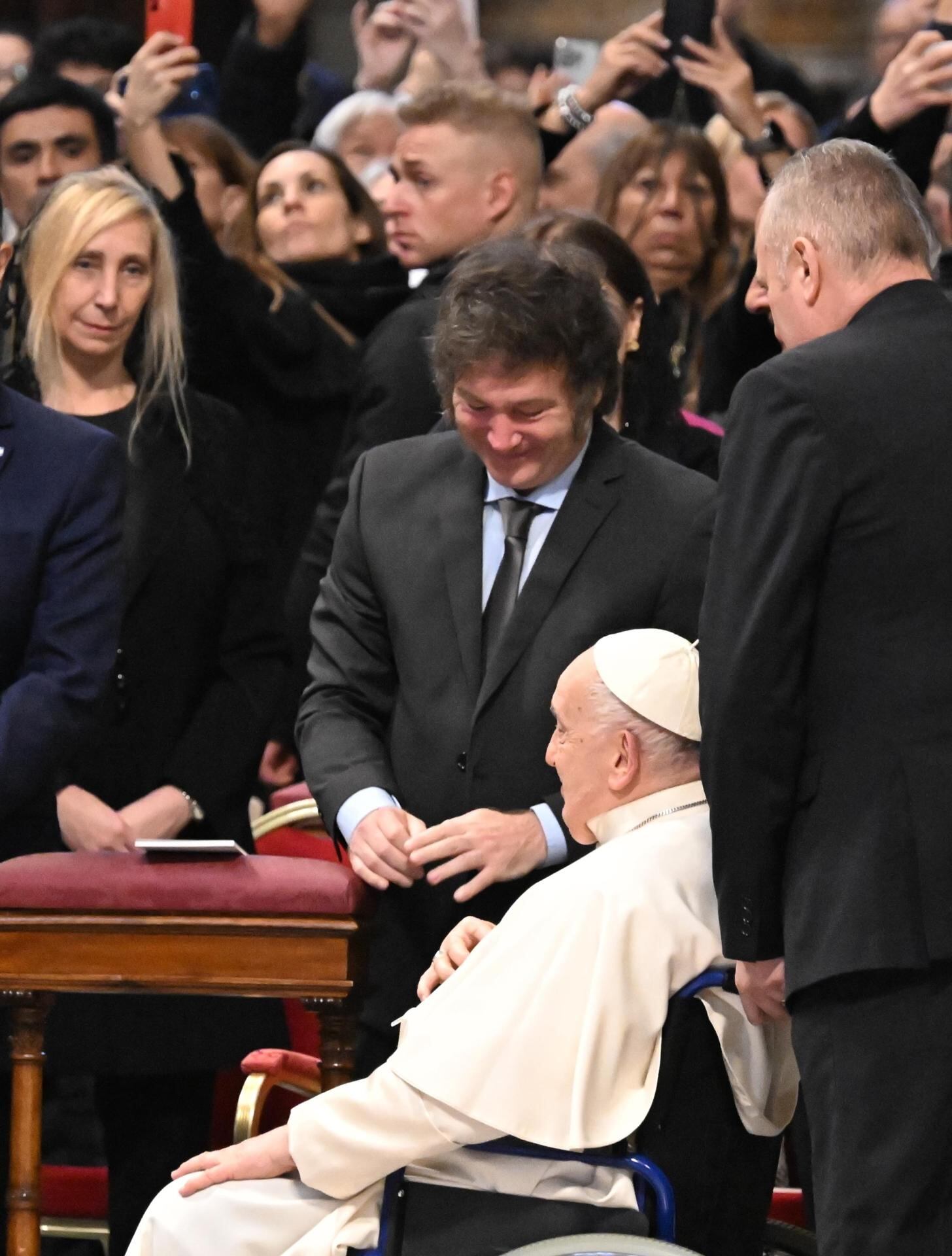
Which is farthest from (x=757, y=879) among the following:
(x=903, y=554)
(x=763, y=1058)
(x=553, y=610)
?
(x=553, y=610)

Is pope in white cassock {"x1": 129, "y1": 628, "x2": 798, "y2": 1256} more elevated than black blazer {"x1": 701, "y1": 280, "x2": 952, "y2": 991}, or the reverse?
black blazer {"x1": 701, "y1": 280, "x2": 952, "y2": 991}

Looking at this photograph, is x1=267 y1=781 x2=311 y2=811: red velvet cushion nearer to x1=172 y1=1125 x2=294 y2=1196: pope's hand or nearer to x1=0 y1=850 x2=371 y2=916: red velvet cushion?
x1=0 y1=850 x2=371 y2=916: red velvet cushion

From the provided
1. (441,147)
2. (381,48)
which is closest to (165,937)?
(441,147)

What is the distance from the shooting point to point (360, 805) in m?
3.44

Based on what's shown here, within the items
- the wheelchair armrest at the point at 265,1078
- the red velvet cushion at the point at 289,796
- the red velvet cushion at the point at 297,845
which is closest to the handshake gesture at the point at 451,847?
the wheelchair armrest at the point at 265,1078

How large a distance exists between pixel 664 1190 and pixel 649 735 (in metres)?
0.65

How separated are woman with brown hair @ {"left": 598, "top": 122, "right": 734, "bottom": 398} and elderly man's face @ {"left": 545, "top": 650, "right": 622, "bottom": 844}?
210cm

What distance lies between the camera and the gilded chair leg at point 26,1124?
10.8ft

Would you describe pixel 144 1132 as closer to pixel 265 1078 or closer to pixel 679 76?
pixel 265 1078

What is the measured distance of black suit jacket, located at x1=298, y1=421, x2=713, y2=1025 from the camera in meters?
3.45

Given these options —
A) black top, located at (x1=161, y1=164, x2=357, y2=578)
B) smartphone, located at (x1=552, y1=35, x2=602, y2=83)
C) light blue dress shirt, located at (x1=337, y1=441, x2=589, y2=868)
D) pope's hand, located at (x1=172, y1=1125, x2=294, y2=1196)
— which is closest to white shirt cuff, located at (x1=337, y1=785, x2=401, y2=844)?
light blue dress shirt, located at (x1=337, y1=441, x2=589, y2=868)

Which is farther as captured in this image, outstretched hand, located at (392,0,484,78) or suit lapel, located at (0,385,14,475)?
outstretched hand, located at (392,0,484,78)

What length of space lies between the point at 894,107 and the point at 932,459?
193cm

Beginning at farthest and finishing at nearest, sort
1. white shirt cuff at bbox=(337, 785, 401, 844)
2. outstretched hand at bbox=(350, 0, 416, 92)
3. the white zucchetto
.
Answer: outstretched hand at bbox=(350, 0, 416, 92) < white shirt cuff at bbox=(337, 785, 401, 844) < the white zucchetto
